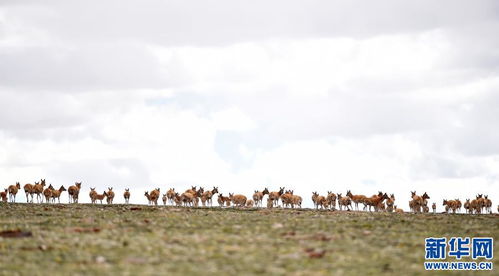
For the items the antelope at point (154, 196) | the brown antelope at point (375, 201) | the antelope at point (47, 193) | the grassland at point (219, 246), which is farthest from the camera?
the antelope at point (154, 196)

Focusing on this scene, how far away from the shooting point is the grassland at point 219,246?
28.7m

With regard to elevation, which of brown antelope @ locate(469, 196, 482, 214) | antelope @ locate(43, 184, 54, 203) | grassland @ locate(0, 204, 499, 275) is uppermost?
antelope @ locate(43, 184, 54, 203)

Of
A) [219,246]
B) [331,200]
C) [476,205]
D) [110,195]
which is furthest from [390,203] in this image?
[219,246]

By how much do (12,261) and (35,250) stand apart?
2.23 meters

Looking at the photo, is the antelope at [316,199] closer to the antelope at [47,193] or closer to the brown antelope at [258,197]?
the brown antelope at [258,197]

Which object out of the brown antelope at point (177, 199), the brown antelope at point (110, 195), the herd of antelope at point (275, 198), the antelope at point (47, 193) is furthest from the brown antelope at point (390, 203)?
the antelope at point (47, 193)

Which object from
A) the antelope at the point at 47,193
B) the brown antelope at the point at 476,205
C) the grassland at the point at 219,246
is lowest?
the grassland at the point at 219,246

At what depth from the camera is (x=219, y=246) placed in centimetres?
3344

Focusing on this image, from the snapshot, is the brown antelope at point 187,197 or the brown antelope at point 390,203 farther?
the brown antelope at point 187,197

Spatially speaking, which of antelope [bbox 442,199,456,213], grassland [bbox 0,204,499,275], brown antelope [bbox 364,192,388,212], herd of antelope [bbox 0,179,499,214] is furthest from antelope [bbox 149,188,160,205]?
grassland [bbox 0,204,499,275]

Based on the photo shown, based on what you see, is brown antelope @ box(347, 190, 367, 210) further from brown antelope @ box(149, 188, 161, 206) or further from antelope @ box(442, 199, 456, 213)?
brown antelope @ box(149, 188, 161, 206)

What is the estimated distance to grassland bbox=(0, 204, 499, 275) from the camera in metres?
28.7

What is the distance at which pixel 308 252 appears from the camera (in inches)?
1261

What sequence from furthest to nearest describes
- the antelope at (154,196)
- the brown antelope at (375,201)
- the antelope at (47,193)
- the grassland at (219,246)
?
the antelope at (154,196) → the antelope at (47,193) → the brown antelope at (375,201) → the grassland at (219,246)
